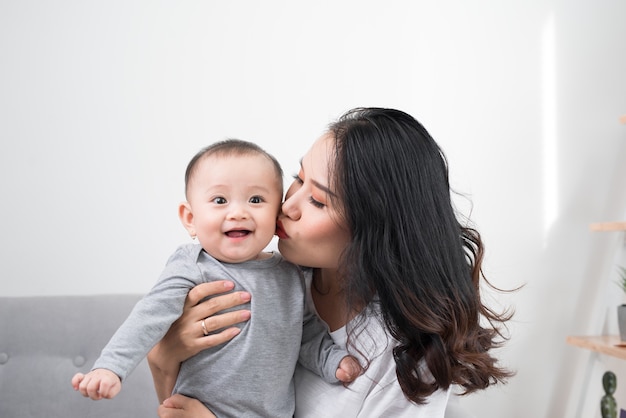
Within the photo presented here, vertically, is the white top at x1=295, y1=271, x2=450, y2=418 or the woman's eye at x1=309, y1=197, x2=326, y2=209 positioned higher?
the woman's eye at x1=309, y1=197, x2=326, y2=209

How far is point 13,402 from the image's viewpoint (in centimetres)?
176

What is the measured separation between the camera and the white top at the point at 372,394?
1338 mm

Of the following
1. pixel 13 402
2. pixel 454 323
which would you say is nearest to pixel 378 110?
pixel 454 323

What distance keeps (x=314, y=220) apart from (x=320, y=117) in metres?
1.19

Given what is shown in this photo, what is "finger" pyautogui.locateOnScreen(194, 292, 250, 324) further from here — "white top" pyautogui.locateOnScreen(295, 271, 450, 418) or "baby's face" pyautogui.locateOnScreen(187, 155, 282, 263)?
"white top" pyautogui.locateOnScreen(295, 271, 450, 418)

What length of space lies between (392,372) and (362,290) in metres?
0.19

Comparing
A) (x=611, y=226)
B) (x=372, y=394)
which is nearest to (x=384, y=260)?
(x=372, y=394)

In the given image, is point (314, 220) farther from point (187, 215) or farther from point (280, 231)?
point (187, 215)

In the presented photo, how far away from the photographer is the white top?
4.39 feet

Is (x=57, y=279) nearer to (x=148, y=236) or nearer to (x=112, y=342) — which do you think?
(x=148, y=236)

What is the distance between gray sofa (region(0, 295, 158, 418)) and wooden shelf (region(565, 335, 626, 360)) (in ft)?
5.13

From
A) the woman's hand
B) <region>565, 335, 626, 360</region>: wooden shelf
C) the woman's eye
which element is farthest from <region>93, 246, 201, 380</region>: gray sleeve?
<region>565, 335, 626, 360</region>: wooden shelf

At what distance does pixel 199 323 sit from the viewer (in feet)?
4.16

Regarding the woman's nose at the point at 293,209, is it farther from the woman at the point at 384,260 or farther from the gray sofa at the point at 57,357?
the gray sofa at the point at 57,357
